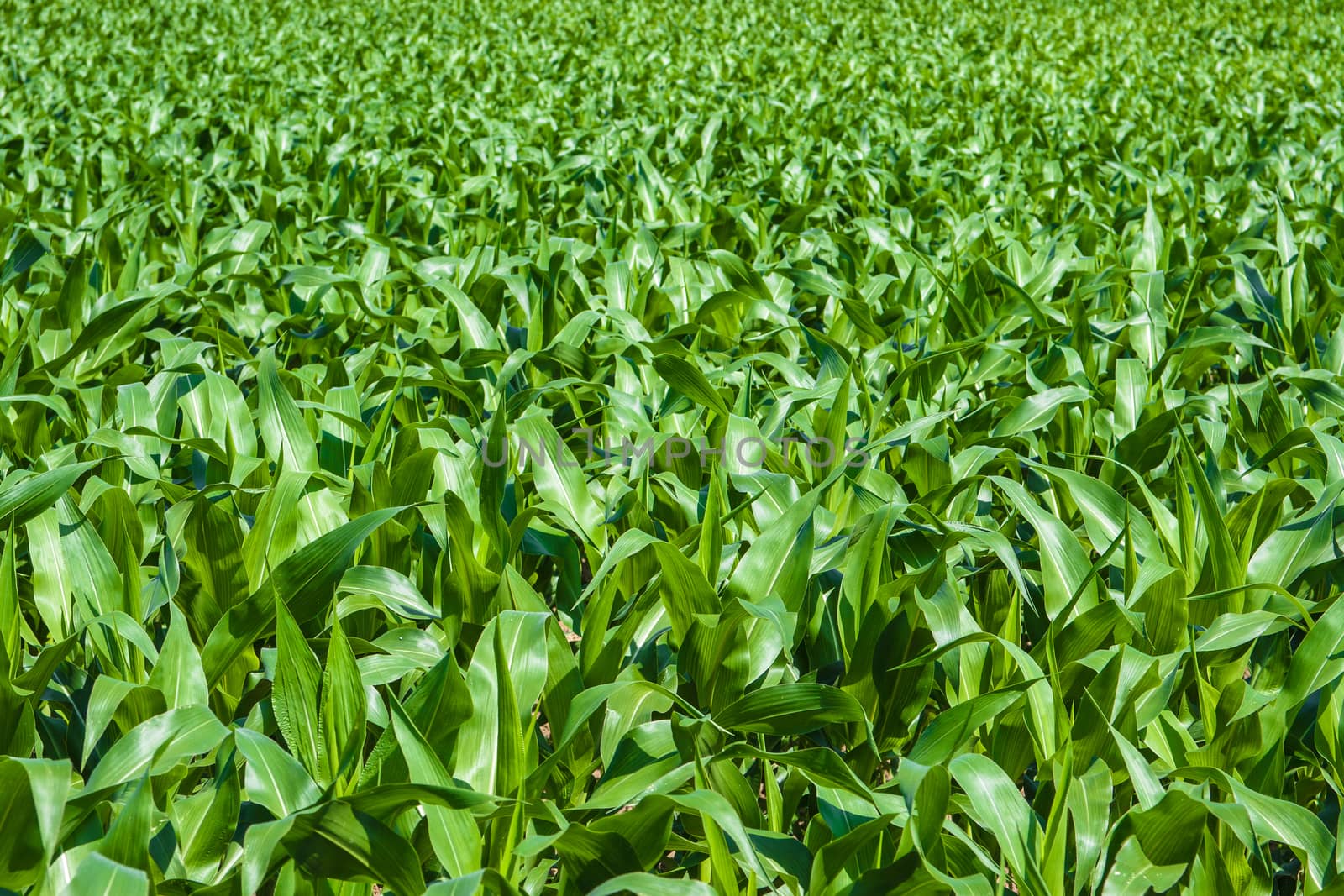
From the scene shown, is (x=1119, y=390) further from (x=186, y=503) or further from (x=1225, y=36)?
(x=1225, y=36)

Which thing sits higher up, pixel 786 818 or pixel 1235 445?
pixel 1235 445

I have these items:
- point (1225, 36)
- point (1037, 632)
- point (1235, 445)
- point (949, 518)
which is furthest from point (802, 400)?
point (1225, 36)

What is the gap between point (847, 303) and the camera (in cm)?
288

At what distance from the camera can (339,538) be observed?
1576 mm

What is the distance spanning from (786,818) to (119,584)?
1.08m

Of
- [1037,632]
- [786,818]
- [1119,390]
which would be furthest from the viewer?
[1119,390]

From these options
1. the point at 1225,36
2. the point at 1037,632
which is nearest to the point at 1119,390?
the point at 1037,632

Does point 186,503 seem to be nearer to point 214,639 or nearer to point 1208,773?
point 214,639

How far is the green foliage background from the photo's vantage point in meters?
1.32

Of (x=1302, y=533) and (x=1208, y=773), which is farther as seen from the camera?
(x=1302, y=533)

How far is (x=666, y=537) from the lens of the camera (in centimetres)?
193

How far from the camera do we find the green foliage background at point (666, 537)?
1320 millimetres

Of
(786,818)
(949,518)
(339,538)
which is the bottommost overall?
(786,818)

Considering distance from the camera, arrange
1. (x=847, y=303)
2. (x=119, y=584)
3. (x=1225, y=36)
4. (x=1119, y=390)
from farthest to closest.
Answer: (x=1225, y=36)
(x=847, y=303)
(x=1119, y=390)
(x=119, y=584)
